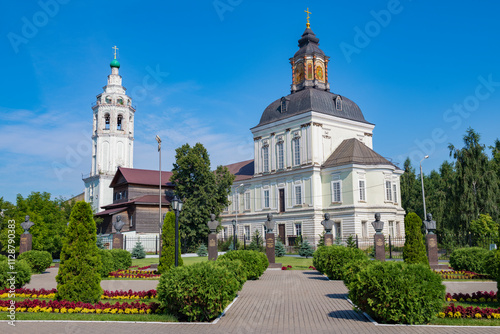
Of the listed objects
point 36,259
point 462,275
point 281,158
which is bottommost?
point 462,275

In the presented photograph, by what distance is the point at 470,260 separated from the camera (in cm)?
2014

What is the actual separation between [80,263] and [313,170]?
3830 centimetres

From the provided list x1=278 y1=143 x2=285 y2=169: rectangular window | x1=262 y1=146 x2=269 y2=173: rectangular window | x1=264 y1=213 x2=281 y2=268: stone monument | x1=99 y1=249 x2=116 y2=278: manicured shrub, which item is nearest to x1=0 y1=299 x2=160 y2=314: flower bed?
x1=99 y1=249 x2=116 y2=278: manicured shrub

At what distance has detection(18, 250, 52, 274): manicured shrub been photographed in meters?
22.2

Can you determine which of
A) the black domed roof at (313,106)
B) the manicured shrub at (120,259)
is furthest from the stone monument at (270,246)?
the black domed roof at (313,106)

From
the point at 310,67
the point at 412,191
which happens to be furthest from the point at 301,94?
the point at 412,191

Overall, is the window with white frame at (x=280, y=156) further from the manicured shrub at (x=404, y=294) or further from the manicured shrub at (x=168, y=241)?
the manicured shrub at (x=404, y=294)

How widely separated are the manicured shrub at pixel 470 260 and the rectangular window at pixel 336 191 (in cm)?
2474

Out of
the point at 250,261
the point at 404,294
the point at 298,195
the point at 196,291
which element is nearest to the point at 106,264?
the point at 250,261

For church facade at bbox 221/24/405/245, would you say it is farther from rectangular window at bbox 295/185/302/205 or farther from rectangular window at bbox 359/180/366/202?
rectangular window at bbox 295/185/302/205

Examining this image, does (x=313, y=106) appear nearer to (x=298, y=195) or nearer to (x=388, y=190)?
(x=298, y=195)

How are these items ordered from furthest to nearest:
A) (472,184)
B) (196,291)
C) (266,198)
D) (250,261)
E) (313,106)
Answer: (266,198) → (313,106) → (472,184) → (250,261) → (196,291)

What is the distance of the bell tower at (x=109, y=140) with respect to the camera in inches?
2810

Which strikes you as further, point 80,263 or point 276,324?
point 80,263
